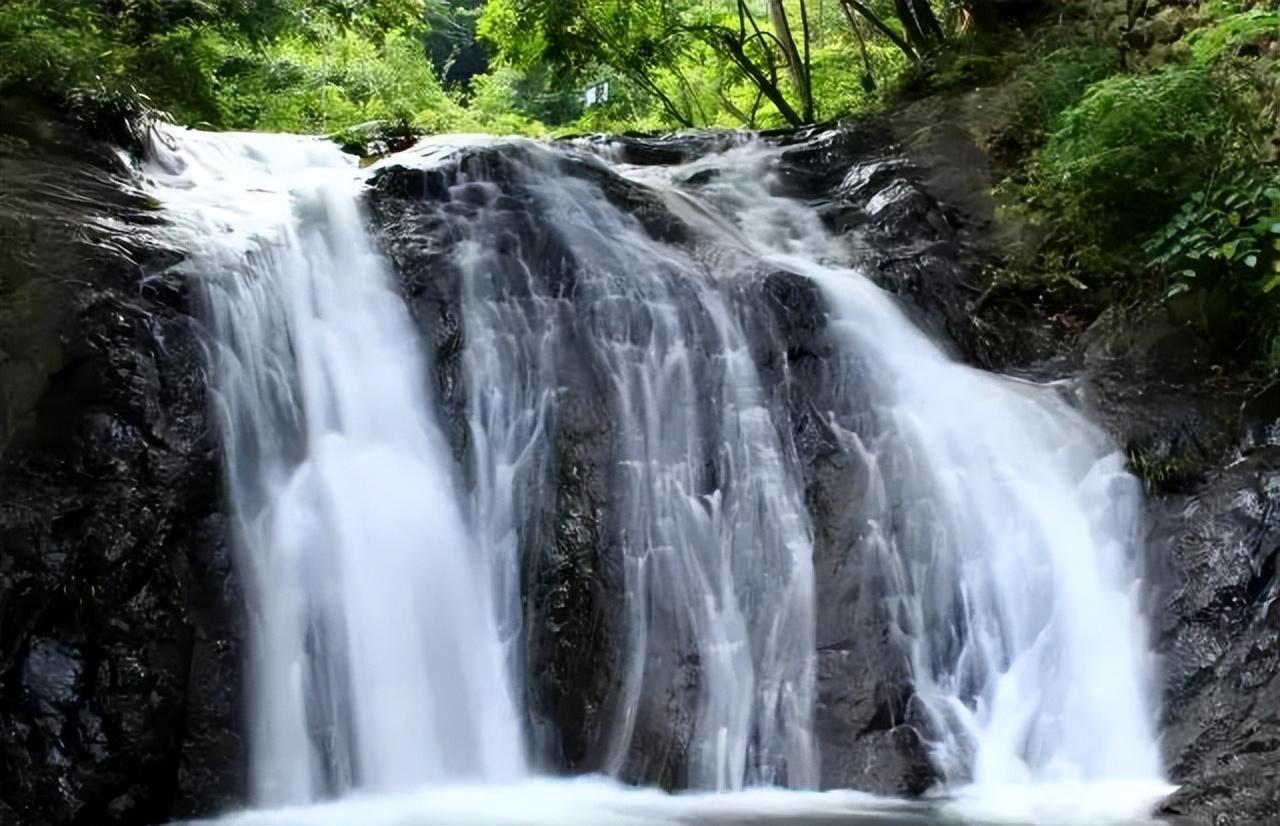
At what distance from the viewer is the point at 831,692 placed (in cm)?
541

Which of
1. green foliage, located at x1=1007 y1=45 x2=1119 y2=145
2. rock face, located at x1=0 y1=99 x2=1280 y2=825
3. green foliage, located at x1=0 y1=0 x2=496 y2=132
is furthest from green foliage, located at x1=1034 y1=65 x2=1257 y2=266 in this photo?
green foliage, located at x1=0 y1=0 x2=496 y2=132

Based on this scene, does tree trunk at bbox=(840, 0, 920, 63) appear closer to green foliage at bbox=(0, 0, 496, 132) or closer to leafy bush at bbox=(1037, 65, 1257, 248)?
leafy bush at bbox=(1037, 65, 1257, 248)

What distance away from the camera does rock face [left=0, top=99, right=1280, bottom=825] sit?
4.65 metres

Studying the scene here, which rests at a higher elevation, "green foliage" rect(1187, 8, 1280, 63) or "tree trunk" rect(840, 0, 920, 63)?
"tree trunk" rect(840, 0, 920, 63)

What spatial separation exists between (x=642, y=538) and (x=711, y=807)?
1488mm

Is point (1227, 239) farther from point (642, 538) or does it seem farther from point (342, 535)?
point (342, 535)

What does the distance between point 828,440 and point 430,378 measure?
232 cm

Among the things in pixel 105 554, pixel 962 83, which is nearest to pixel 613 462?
pixel 105 554

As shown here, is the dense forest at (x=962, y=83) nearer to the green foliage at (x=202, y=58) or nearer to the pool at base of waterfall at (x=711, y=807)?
the green foliage at (x=202, y=58)

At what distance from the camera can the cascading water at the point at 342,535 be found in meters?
5.07

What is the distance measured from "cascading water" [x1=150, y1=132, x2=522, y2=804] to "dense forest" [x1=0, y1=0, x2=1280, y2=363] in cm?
226

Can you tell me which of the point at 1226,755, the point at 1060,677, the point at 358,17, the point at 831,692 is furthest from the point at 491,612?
the point at 358,17

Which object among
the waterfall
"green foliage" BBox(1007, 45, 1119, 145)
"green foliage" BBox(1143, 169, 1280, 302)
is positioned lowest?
the waterfall

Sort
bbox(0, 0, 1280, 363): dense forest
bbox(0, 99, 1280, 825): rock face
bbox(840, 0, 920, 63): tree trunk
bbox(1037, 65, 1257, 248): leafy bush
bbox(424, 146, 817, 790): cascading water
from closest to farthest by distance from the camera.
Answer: bbox(0, 99, 1280, 825): rock face
bbox(424, 146, 817, 790): cascading water
bbox(0, 0, 1280, 363): dense forest
bbox(1037, 65, 1257, 248): leafy bush
bbox(840, 0, 920, 63): tree trunk
